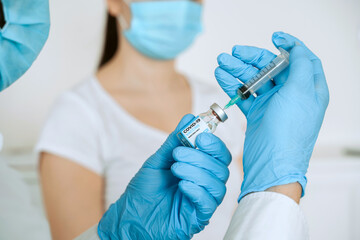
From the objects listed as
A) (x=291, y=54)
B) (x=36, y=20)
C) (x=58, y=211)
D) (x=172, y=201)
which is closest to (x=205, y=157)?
(x=172, y=201)

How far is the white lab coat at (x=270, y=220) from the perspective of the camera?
1.98ft

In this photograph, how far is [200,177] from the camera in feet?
2.38

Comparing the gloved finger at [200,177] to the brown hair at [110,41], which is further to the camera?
the brown hair at [110,41]

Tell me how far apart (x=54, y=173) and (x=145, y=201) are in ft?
1.79

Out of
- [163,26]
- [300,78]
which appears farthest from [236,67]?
[163,26]

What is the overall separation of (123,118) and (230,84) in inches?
24.4

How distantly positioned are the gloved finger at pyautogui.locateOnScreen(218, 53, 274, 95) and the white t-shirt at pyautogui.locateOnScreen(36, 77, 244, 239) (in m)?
0.57

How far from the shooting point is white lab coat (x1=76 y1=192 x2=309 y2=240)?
0.60 m

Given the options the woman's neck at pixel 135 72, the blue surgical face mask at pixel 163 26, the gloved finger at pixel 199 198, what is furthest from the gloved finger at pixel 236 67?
the woman's neck at pixel 135 72

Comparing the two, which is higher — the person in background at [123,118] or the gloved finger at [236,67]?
the gloved finger at [236,67]

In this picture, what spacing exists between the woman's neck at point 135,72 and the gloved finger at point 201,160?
2.57ft

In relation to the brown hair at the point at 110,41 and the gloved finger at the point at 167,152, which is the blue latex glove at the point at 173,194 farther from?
the brown hair at the point at 110,41

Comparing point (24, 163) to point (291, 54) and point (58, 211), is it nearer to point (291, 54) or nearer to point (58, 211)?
point (58, 211)

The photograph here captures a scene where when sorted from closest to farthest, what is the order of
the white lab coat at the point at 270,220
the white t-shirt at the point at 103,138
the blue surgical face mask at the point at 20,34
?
the white lab coat at the point at 270,220
the blue surgical face mask at the point at 20,34
the white t-shirt at the point at 103,138
